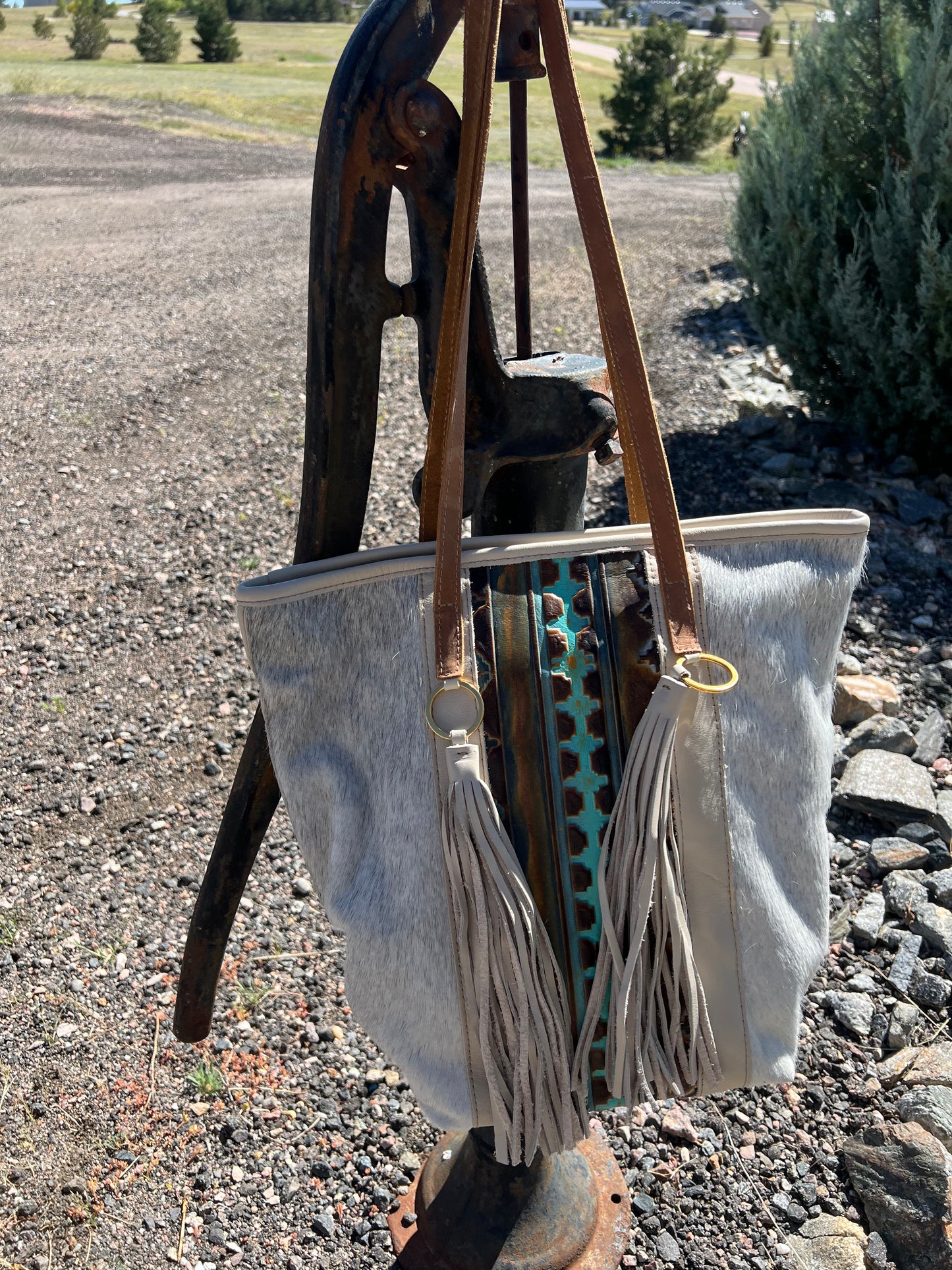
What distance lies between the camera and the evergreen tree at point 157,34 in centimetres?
2714

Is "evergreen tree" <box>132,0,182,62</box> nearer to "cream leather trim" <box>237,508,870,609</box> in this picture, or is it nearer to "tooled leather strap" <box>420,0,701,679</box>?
"tooled leather strap" <box>420,0,701,679</box>

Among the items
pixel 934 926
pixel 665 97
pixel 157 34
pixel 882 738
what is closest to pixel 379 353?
pixel 934 926

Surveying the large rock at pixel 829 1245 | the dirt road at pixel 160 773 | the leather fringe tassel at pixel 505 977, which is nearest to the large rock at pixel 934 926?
the large rock at pixel 829 1245

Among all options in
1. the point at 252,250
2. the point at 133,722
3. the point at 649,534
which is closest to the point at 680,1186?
the point at 649,534

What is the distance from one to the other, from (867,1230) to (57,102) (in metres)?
22.8

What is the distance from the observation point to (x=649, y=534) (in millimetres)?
1152

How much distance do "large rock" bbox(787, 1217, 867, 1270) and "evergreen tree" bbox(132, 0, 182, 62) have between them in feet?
104

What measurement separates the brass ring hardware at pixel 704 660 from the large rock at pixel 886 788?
1953 mm

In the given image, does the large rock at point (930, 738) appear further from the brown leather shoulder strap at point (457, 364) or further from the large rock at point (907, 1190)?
the brown leather shoulder strap at point (457, 364)

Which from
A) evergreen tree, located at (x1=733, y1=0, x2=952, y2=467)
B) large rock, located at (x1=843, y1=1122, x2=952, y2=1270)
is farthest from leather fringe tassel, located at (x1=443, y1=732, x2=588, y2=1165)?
evergreen tree, located at (x1=733, y1=0, x2=952, y2=467)

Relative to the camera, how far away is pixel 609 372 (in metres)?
1.14

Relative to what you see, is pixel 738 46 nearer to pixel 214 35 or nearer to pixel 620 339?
pixel 214 35

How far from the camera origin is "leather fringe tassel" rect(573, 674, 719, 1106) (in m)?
1.12

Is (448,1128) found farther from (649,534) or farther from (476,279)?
(476,279)
